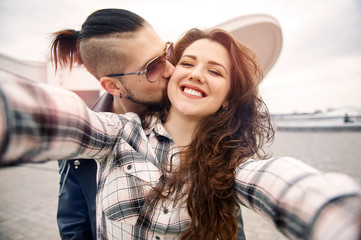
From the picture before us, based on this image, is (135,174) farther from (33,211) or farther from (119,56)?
(33,211)

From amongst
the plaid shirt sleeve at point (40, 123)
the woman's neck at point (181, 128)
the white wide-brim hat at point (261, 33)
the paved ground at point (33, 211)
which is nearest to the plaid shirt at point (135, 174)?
the plaid shirt sleeve at point (40, 123)

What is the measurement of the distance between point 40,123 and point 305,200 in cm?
97

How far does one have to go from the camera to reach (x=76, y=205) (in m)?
Result: 1.65

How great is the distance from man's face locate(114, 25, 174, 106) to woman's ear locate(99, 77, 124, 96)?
0.05m

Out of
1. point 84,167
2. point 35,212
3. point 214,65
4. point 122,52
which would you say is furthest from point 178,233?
point 35,212

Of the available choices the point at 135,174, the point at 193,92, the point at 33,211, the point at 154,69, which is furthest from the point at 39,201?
the point at 193,92

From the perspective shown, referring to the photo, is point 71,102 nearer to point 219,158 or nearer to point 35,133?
point 35,133

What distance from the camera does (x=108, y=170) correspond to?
53.4 inches

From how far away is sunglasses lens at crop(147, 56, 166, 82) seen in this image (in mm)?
1947

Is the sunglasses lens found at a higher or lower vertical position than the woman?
higher

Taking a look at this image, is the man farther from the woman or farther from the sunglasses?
the woman

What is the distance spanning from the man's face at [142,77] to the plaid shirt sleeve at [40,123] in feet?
3.14

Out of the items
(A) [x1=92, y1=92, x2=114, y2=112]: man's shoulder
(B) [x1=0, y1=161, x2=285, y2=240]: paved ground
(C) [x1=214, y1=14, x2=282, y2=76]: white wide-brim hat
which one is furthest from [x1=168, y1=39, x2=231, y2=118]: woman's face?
(B) [x1=0, y1=161, x2=285, y2=240]: paved ground

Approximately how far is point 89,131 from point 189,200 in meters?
0.74
